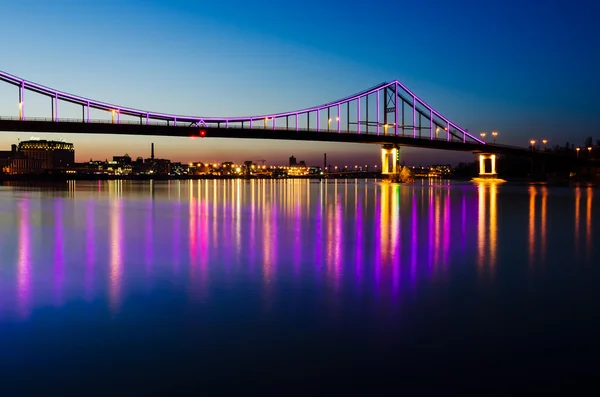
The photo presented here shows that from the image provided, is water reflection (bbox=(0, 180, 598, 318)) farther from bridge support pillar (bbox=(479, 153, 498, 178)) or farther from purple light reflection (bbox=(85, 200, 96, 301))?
bridge support pillar (bbox=(479, 153, 498, 178))

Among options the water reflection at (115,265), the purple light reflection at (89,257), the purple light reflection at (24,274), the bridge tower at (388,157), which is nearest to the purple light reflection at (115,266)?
the water reflection at (115,265)

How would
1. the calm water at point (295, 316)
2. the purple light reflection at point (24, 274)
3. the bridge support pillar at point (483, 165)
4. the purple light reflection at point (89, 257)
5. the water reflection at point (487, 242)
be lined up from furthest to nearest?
the bridge support pillar at point (483, 165)
the water reflection at point (487, 242)
the purple light reflection at point (89, 257)
the purple light reflection at point (24, 274)
the calm water at point (295, 316)

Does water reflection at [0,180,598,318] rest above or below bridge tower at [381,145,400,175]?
below

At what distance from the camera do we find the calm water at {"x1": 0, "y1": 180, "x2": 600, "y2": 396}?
15.2 feet

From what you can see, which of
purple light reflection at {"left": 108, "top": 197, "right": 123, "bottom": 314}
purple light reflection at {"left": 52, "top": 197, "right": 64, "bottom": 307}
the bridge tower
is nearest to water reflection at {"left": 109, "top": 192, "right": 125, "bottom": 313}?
purple light reflection at {"left": 108, "top": 197, "right": 123, "bottom": 314}

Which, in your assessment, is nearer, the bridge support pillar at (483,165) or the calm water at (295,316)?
the calm water at (295,316)

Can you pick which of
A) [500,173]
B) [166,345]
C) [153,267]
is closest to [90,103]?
[153,267]

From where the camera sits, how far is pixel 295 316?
6.59 meters

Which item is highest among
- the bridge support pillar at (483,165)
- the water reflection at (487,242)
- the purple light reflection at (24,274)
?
the bridge support pillar at (483,165)

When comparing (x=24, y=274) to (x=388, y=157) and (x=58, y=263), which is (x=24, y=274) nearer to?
(x=58, y=263)

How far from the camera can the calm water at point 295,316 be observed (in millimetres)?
4633

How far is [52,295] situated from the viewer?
7906 millimetres

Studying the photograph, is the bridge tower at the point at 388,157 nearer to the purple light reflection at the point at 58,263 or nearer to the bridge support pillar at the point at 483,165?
the bridge support pillar at the point at 483,165

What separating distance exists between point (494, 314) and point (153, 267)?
6.24 m
